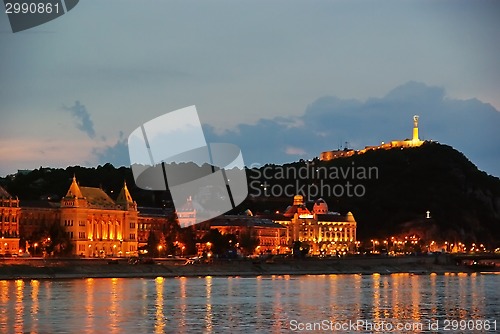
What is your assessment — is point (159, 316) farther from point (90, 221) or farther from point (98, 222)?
point (98, 222)

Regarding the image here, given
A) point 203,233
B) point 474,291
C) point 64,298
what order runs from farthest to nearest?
point 203,233 → point 474,291 → point 64,298

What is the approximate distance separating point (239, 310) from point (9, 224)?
9266 cm

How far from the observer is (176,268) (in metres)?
125

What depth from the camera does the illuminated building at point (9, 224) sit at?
14275cm

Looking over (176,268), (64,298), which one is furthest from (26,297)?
(176,268)

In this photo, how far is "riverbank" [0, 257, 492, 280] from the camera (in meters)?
112

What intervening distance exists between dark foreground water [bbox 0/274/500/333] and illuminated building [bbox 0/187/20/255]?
59.5m

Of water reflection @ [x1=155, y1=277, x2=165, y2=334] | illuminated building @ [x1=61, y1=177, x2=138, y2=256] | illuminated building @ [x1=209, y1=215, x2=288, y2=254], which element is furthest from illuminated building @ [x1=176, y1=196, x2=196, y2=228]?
water reflection @ [x1=155, y1=277, x2=165, y2=334]

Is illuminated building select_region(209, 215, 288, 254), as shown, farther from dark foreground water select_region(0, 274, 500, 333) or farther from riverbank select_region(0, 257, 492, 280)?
dark foreground water select_region(0, 274, 500, 333)

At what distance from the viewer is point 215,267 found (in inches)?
5167

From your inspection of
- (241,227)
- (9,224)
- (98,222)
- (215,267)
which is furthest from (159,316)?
(241,227)

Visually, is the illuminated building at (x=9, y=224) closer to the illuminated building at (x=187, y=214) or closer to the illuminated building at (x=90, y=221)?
the illuminated building at (x=90, y=221)

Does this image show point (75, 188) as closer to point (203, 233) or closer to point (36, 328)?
point (203, 233)

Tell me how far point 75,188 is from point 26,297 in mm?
89657
